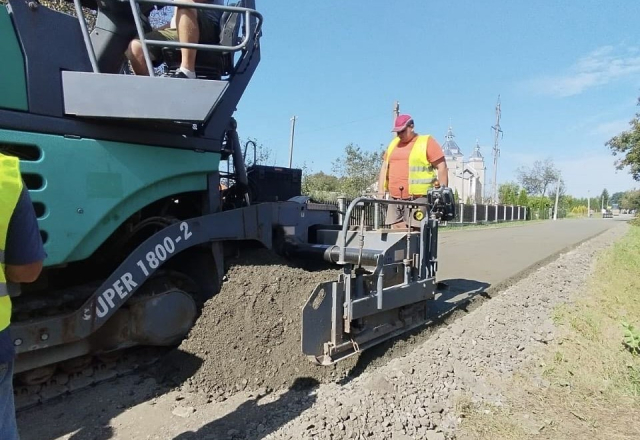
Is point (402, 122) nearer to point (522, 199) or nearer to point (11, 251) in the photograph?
point (11, 251)

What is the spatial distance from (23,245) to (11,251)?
0.04 m

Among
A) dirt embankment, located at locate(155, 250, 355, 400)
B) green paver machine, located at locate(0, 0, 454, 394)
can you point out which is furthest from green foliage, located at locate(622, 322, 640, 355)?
dirt embankment, located at locate(155, 250, 355, 400)

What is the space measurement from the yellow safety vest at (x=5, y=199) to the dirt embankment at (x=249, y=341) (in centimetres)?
191

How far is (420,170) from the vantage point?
5539 mm

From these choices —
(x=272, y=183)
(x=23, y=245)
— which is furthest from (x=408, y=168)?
(x=23, y=245)

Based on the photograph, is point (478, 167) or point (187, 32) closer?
point (187, 32)

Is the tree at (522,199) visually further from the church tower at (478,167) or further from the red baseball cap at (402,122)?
the red baseball cap at (402,122)

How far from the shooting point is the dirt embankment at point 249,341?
3.38 metres

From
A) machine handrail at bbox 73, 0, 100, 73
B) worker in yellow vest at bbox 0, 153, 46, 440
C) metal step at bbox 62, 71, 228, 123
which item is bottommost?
worker in yellow vest at bbox 0, 153, 46, 440

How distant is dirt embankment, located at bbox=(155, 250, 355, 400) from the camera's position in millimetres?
3375

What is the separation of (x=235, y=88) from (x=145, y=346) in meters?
2.23

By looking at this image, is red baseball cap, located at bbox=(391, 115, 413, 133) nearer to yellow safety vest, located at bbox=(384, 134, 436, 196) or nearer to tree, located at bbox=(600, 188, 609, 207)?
yellow safety vest, located at bbox=(384, 134, 436, 196)

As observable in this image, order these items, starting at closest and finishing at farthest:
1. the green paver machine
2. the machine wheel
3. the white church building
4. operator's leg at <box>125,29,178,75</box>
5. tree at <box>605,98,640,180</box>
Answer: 1. the green paver machine
2. the machine wheel
3. operator's leg at <box>125,29,178,75</box>
4. tree at <box>605,98,640,180</box>
5. the white church building

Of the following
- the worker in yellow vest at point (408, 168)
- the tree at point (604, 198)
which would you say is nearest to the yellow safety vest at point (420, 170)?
the worker in yellow vest at point (408, 168)
